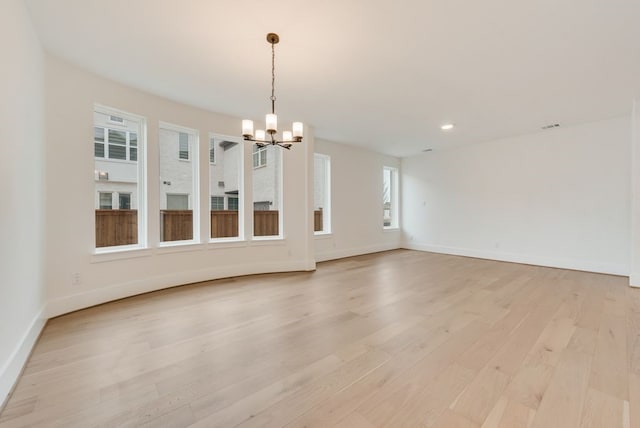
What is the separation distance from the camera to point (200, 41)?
2.53 metres

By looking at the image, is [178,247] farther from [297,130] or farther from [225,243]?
[297,130]

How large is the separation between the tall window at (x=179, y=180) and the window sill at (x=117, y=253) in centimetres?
47

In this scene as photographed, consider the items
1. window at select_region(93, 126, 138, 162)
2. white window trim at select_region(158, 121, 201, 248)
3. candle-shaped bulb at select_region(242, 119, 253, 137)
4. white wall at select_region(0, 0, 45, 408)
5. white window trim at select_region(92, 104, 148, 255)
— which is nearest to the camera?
white wall at select_region(0, 0, 45, 408)

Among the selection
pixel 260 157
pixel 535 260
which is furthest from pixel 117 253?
pixel 535 260

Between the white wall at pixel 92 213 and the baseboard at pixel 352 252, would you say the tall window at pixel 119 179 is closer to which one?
the white wall at pixel 92 213

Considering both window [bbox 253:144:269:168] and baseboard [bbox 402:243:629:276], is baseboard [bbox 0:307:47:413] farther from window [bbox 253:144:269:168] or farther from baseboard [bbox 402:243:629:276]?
baseboard [bbox 402:243:629:276]

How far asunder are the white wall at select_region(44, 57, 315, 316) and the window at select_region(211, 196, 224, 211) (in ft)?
1.39

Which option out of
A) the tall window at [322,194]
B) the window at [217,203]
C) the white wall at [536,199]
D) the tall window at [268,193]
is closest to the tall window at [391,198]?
the white wall at [536,199]

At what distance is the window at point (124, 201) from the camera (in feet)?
12.2

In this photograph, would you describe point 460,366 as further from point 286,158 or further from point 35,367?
point 286,158

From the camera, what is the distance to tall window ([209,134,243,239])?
184 inches

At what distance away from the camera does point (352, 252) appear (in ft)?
22.1

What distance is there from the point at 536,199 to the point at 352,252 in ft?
13.2

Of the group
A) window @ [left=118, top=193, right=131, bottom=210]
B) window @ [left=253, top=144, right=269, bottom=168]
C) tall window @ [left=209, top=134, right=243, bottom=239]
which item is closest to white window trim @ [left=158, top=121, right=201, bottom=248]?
tall window @ [left=209, top=134, right=243, bottom=239]
